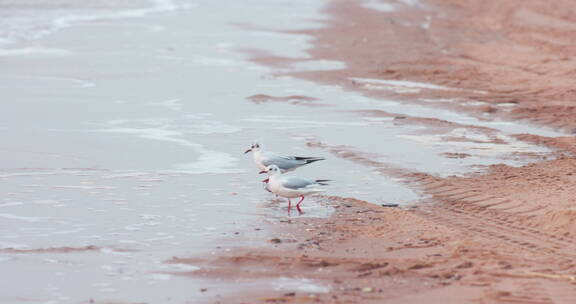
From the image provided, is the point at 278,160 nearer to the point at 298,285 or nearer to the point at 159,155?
the point at 159,155

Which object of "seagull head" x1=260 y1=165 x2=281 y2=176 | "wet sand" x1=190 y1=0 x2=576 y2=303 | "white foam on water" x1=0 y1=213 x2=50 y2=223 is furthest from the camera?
"seagull head" x1=260 y1=165 x2=281 y2=176

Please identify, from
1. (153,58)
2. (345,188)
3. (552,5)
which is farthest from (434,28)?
(345,188)

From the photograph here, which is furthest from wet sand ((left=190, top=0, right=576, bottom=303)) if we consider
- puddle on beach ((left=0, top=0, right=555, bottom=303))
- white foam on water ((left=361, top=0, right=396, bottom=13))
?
white foam on water ((left=361, top=0, right=396, bottom=13))

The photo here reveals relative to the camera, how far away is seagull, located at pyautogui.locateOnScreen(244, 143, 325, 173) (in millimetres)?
11586

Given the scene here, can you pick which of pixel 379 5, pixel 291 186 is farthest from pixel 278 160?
pixel 379 5

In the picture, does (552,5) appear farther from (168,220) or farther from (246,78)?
(168,220)

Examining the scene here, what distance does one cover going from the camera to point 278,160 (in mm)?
11609

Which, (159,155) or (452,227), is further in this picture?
(159,155)

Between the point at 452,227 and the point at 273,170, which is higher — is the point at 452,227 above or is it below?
below

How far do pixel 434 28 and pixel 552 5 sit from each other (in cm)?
645

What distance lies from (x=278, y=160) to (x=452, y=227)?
263 centimetres

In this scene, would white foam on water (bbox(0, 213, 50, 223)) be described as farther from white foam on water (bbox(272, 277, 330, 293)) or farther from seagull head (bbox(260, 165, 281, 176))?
white foam on water (bbox(272, 277, 330, 293))

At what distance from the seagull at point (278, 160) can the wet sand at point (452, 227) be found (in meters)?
0.99

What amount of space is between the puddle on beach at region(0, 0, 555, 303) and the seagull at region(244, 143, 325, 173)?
0.23m
